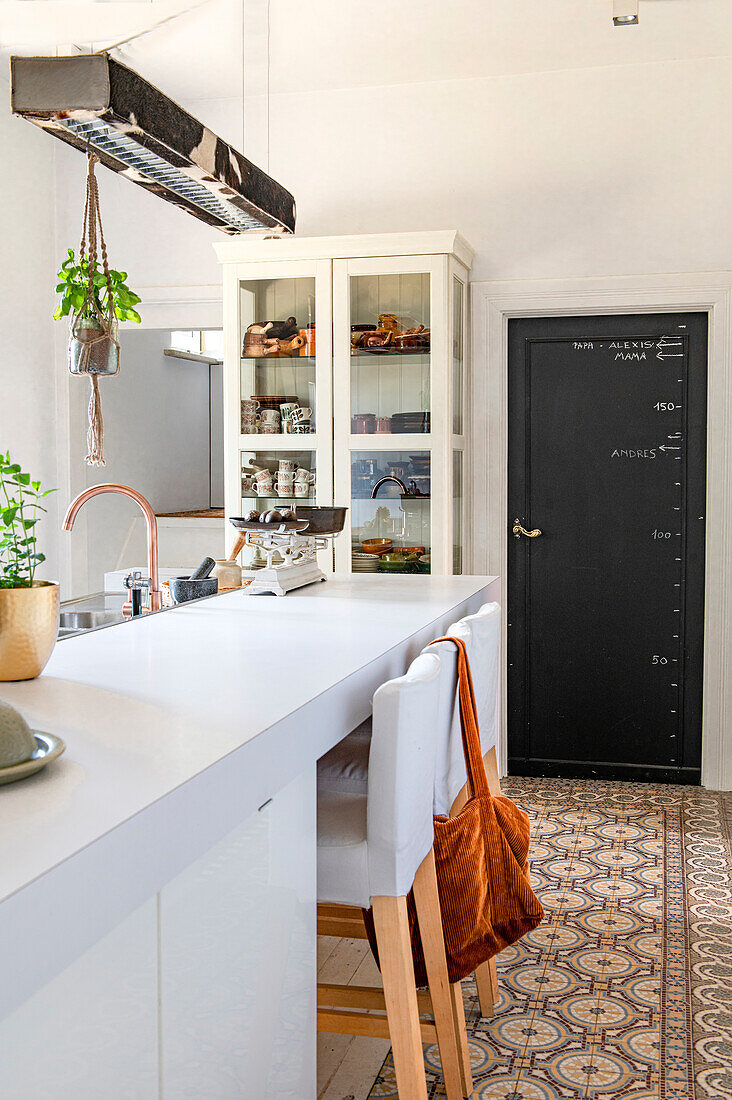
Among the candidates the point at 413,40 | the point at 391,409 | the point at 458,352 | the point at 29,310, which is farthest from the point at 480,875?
the point at 29,310

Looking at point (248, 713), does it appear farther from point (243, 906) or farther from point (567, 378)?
point (567, 378)

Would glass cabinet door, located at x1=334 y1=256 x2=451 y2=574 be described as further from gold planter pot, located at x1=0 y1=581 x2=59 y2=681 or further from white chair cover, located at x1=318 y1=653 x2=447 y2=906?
gold planter pot, located at x1=0 y1=581 x2=59 y2=681

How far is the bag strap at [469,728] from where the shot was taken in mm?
1757

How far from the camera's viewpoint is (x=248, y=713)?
1293mm

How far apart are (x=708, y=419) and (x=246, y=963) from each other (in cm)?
339

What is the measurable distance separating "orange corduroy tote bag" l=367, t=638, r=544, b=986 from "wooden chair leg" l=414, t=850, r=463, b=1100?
0.02 m

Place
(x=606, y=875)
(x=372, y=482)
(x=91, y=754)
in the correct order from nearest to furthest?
1. (x=91, y=754)
2. (x=606, y=875)
3. (x=372, y=482)

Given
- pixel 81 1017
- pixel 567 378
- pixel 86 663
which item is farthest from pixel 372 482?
pixel 81 1017

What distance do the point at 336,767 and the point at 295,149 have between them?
330cm

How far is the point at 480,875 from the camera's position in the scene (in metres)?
1.76

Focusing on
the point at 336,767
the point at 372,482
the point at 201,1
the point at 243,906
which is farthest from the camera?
the point at 372,482

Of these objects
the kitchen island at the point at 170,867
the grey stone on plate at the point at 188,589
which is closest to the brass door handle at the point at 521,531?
the grey stone on plate at the point at 188,589

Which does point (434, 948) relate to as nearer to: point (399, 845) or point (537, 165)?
point (399, 845)

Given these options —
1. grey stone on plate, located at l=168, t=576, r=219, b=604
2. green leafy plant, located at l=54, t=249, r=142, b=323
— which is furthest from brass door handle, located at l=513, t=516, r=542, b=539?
grey stone on plate, located at l=168, t=576, r=219, b=604
